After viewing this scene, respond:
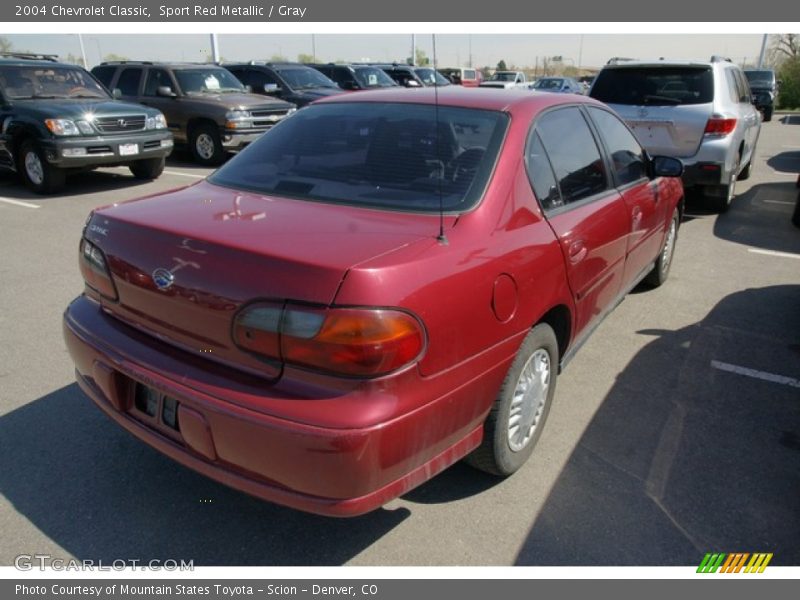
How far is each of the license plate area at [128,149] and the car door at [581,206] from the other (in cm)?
757

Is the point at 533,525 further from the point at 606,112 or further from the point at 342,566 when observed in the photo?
the point at 606,112

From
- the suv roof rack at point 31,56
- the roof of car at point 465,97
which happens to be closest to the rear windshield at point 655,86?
the roof of car at point 465,97

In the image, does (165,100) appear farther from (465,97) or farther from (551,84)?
(551,84)

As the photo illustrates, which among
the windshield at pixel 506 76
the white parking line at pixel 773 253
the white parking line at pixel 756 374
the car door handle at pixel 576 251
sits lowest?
the white parking line at pixel 773 253

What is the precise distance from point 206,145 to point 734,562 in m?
11.3

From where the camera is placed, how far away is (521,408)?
2.82 metres

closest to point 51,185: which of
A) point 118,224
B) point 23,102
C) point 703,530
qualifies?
point 23,102

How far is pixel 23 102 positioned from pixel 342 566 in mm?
9285

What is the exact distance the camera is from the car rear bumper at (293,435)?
6.57ft

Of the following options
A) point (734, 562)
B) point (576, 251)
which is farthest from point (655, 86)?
point (734, 562)

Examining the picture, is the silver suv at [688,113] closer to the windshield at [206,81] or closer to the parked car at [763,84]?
the windshield at [206,81]

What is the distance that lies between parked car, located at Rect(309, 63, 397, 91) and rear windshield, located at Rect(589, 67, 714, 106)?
32.2ft

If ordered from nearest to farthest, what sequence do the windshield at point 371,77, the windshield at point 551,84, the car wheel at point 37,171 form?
the car wheel at point 37,171
the windshield at point 371,77
the windshield at point 551,84

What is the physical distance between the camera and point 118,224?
8.21 ft
